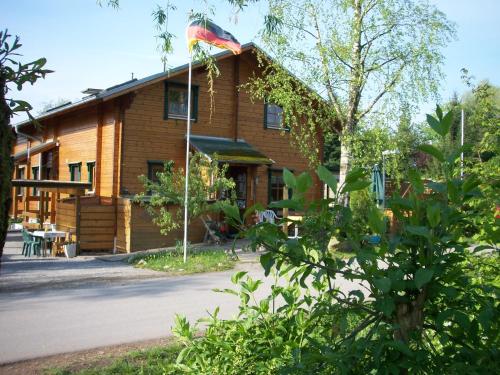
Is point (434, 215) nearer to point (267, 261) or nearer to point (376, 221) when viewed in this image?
point (376, 221)

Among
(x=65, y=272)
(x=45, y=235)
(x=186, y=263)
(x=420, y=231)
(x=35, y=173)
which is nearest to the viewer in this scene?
(x=420, y=231)

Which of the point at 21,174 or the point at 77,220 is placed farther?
the point at 21,174

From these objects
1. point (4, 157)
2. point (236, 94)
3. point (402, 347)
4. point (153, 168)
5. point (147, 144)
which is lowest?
point (402, 347)

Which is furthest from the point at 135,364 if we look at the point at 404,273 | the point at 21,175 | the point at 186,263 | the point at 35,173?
the point at 21,175

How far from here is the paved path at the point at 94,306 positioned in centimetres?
665

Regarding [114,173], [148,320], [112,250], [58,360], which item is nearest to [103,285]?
[148,320]

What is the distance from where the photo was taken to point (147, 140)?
1927 cm

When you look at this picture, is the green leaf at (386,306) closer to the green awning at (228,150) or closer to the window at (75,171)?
the green awning at (228,150)

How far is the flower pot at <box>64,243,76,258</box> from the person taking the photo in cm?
1633

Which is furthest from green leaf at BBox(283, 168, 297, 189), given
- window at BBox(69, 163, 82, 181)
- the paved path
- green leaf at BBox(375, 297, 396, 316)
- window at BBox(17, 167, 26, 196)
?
window at BBox(17, 167, 26, 196)

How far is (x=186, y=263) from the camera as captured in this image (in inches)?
545

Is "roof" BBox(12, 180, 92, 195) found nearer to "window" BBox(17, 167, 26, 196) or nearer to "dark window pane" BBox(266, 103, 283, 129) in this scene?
"dark window pane" BBox(266, 103, 283, 129)

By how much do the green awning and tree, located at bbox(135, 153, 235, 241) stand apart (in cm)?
143

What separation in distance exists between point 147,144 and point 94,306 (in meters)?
11.0
